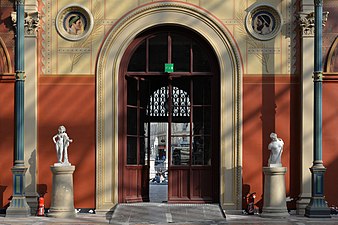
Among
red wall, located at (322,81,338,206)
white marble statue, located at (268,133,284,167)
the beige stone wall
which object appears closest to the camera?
white marble statue, located at (268,133,284,167)

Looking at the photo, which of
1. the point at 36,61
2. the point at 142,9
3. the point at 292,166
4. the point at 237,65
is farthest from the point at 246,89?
the point at 36,61

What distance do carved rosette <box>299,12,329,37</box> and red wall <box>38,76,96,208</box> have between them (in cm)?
464

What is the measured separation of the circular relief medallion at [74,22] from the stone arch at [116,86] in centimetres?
54

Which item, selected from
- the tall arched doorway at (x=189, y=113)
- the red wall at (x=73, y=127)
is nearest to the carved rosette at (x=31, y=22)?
the red wall at (x=73, y=127)

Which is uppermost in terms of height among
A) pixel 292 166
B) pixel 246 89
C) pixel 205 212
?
pixel 246 89

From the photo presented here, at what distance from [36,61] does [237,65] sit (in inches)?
171

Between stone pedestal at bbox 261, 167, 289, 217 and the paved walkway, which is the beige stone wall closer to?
stone pedestal at bbox 261, 167, 289, 217

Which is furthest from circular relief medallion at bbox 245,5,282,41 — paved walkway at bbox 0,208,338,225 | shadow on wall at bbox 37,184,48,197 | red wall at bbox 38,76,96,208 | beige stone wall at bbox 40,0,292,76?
shadow on wall at bbox 37,184,48,197

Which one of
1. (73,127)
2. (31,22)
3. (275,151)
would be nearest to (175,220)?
(275,151)

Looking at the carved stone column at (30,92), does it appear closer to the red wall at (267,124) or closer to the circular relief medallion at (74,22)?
the circular relief medallion at (74,22)

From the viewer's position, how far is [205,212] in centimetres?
1449

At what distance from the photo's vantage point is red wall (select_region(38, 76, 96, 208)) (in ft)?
49.9

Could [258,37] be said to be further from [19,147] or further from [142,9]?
[19,147]

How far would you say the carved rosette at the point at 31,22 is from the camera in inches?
592
